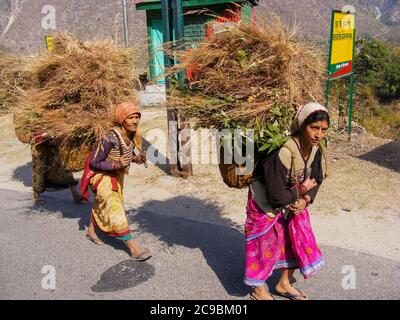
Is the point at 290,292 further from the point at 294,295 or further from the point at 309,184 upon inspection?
the point at 309,184

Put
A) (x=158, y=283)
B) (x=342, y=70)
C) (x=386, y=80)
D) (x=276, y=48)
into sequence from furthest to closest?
(x=386, y=80) → (x=342, y=70) → (x=158, y=283) → (x=276, y=48)

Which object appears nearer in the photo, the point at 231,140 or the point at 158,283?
the point at 231,140

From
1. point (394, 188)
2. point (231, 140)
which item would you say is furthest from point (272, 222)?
point (394, 188)

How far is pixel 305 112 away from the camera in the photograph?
8.20ft

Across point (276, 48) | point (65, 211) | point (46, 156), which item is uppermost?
point (276, 48)

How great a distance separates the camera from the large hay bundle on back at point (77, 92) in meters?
3.80

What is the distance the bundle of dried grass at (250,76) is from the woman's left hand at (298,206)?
0.62 metres

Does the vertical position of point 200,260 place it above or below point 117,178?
below

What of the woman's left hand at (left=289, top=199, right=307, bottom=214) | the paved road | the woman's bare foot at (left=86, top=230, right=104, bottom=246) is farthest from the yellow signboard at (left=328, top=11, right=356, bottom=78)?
the woman's bare foot at (left=86, top=230, right=104, bottom=246)

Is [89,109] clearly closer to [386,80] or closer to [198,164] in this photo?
[198,164]

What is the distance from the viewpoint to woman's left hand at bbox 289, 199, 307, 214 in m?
2.76

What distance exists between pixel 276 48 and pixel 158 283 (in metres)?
2.08

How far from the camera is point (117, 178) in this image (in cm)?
384

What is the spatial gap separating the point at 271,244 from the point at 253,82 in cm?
117
